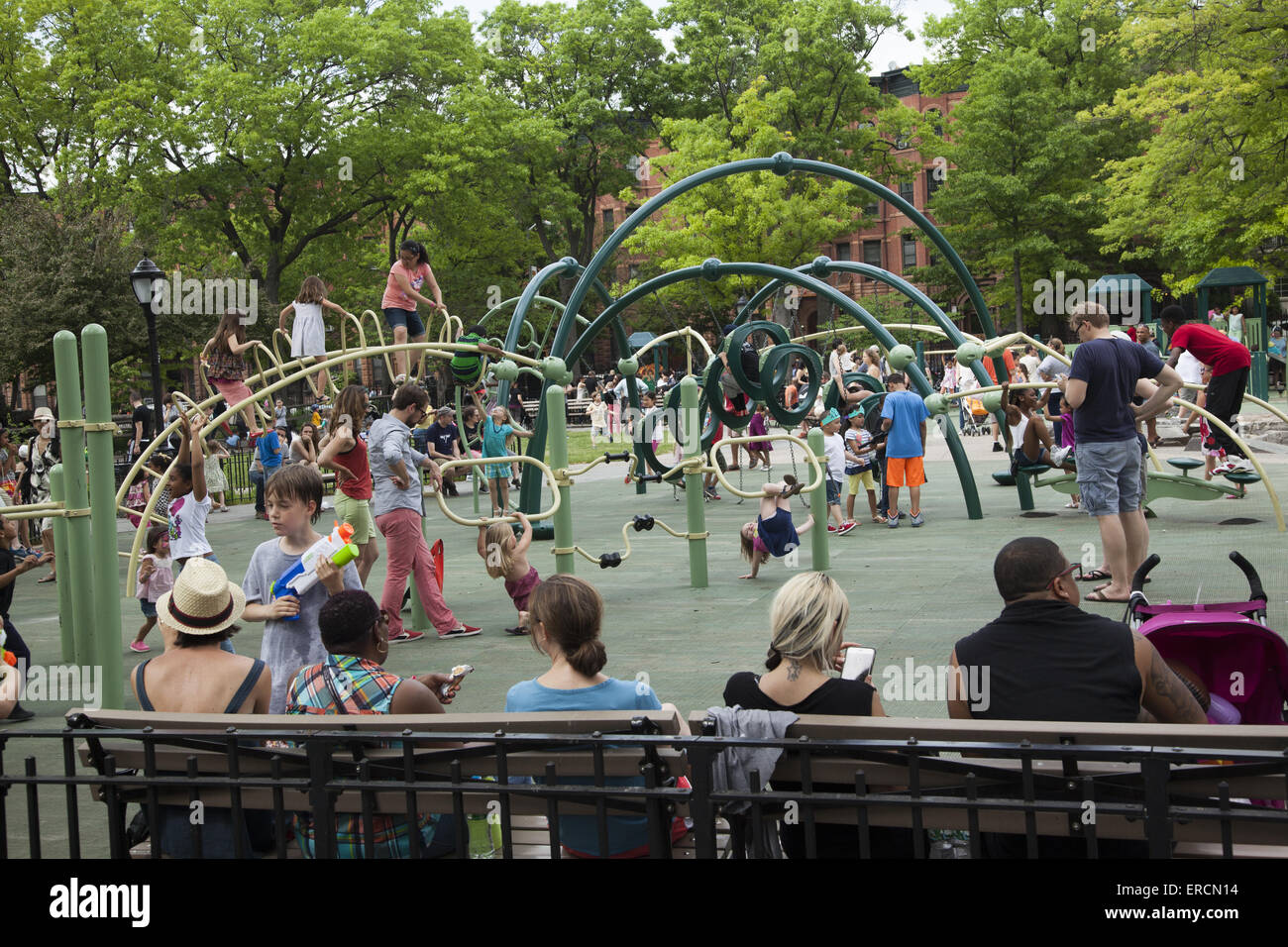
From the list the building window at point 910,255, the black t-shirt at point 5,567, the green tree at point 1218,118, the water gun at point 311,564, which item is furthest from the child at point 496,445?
the building window at point 910,255

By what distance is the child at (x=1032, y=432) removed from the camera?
11.7 meters

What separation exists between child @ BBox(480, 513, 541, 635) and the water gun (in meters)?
2.90

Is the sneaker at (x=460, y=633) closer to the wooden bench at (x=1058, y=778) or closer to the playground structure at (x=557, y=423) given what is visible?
the playground structure at (x=557, y=423)

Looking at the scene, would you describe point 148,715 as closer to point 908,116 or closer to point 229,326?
point 229,326

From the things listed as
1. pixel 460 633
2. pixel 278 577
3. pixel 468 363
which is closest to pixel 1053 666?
pixel 278 577

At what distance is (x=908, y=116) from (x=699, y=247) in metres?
10.6

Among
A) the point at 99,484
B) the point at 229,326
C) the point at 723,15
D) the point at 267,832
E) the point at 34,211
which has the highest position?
the point at 723,15

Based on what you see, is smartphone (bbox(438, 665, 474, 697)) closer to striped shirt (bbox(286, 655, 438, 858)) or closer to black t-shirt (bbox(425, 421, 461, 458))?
striped shirt (bbox(286, 655, 438, 858))

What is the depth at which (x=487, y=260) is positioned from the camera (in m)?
45.9

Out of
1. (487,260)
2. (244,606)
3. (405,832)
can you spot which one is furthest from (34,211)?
(405,832)

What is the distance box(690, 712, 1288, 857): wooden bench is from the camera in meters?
2.65

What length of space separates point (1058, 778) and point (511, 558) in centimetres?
565

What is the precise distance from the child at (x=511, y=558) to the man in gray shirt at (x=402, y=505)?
44cm

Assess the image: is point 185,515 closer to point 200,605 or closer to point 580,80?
point 200,605
